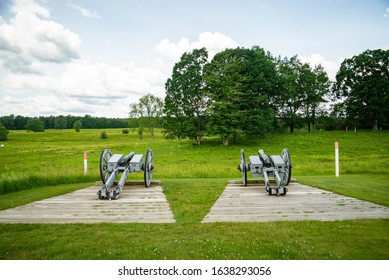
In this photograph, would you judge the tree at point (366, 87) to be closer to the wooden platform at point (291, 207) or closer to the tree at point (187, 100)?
the tree at point (187, 100)

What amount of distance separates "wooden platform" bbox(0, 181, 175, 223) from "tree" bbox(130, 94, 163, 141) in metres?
48.8

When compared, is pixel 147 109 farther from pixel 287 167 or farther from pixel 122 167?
pixel 287 167

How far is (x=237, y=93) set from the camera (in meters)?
33.1

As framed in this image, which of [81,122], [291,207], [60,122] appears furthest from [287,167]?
[81,122]

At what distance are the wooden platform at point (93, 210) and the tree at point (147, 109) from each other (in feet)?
160

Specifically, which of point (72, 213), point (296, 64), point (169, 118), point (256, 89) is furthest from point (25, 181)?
point (296, 64)

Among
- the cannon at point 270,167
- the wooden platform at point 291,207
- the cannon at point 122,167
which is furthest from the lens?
the cannon at point 270,167

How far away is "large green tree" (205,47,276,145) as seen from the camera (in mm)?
32438

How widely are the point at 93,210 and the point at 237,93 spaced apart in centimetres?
2861

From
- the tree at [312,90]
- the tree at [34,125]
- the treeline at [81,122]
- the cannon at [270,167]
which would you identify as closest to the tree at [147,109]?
the treeline at [81,122]

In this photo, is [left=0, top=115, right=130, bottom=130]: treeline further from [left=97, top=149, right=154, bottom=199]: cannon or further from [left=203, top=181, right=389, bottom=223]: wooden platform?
[left=203, top=181, right=389, bottom=223]: wooden platform

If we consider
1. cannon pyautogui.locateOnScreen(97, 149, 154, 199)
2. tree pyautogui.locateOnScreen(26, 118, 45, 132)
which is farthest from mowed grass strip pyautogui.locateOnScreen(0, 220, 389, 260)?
tree pyautogui.locateOnScreen(26, 118, 45, 132)

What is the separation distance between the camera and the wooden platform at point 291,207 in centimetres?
516

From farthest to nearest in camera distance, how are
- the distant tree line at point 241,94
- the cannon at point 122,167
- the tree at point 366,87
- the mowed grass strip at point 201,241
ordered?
the tree at point 366,87 < the distant tree line at point 241,94 < the cannon at point 122,167 < the mowed grass strip at point 201,241
